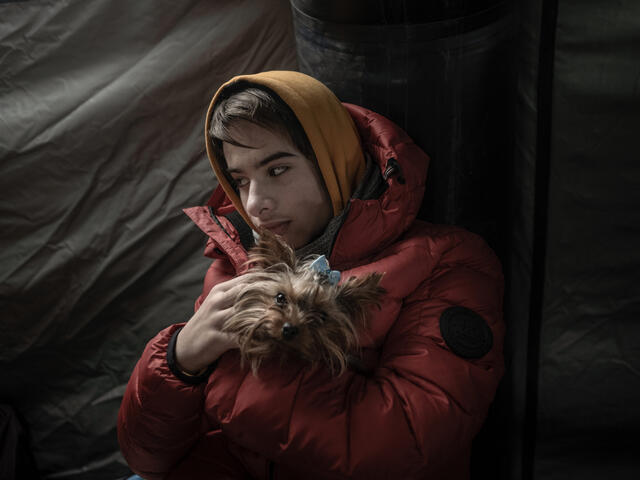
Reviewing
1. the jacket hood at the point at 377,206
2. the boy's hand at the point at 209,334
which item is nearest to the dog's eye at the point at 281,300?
the boy's hand at the point at 209,334

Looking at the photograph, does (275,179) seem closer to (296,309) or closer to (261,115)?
(261,115)

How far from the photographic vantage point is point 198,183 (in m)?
1.92

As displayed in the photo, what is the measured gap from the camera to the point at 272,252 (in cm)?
107

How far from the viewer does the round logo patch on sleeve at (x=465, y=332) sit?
43.7 inches

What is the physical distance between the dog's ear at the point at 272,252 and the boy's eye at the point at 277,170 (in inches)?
7.2

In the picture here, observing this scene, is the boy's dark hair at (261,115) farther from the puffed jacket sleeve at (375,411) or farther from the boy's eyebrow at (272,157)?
the puffed jacket sleeve at (375,411)

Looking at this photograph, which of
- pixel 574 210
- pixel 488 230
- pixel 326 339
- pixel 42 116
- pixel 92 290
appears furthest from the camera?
pixel 92 290

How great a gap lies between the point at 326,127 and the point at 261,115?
0.14 metres

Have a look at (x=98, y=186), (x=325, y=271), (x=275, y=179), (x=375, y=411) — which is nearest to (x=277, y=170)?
(x=275, y=179)

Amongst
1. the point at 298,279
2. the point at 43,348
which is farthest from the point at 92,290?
the point at 298,279

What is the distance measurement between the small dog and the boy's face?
0.14 m

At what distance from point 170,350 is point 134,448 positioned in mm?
245

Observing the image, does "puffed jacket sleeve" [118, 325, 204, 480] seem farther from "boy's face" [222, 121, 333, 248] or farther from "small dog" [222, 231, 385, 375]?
"boy's face" [222, 121, 333, 248]

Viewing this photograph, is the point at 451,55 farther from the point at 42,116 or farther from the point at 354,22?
the point at 42,116
